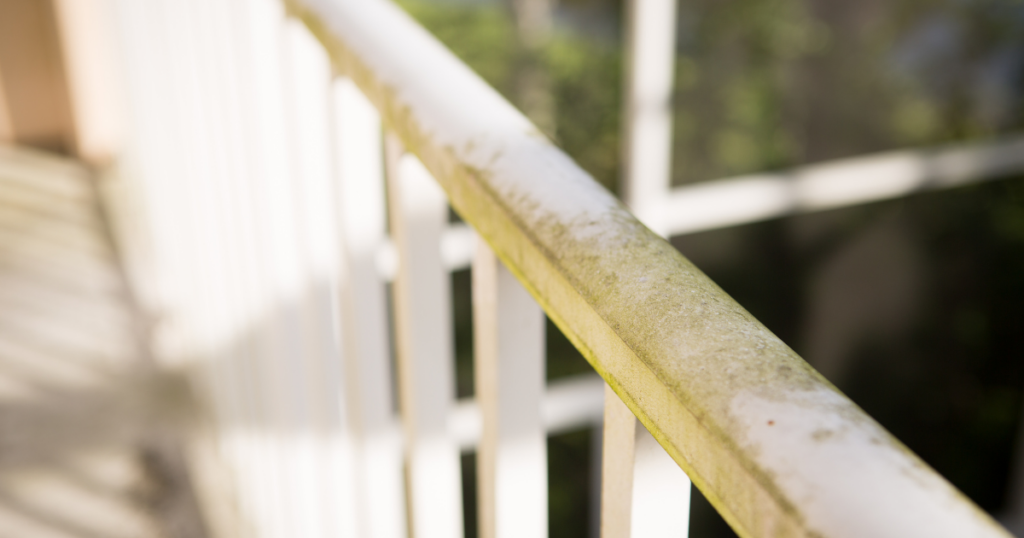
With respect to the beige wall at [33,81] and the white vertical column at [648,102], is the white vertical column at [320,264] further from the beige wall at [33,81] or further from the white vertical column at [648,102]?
the beige wall at [33,81]

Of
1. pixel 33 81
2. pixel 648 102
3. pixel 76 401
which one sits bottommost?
pixel 76 401

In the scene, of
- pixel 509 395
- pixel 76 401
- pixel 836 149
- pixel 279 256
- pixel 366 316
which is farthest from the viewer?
pixel 836 149

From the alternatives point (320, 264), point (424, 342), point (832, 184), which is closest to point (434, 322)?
point (424, 342)

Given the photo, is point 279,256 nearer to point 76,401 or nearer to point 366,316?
point 366,316

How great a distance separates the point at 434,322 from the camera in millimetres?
574

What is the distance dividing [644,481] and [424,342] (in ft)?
0.89

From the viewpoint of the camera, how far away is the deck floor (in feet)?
5.43

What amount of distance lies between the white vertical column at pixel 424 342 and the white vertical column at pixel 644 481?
24 centimetres

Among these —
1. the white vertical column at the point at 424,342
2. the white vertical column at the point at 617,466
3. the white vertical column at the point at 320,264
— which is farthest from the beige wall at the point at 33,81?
the white vertical column at the point at 617,466

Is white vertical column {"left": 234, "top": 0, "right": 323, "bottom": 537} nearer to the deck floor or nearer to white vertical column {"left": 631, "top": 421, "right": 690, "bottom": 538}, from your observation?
white vertical column {"left": 631, "top": 421, "right": 690, "bottom": 538}

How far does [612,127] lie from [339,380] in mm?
2146

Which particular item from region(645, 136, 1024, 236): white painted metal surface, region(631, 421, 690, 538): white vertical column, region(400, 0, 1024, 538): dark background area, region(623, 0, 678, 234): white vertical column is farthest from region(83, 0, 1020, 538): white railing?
region(400, 0, 1024, 538): dark background area

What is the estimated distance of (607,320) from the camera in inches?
12.3

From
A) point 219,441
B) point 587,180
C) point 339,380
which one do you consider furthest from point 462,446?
point 587,180
